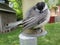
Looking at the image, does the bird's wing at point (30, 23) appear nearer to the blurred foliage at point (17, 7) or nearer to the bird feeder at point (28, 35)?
the bird feeder at point (28, 35)

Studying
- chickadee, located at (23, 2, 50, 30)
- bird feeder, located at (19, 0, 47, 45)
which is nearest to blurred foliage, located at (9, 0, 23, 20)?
bird feeder, located at (19, 0, 47, 45)

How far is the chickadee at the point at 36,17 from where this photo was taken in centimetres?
216

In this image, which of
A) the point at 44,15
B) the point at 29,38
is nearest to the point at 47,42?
the point at 29,38

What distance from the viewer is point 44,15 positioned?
2182mm

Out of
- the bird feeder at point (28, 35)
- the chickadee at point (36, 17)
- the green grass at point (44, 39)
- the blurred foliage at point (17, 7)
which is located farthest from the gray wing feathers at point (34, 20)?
the blurred foliage at point (17, 7)

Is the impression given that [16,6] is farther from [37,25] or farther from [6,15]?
[37,25]

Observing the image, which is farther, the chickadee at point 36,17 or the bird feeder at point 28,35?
the bird feeder at point 28,35

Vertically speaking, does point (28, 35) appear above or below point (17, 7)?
below

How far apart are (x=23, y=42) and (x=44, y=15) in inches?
14.9

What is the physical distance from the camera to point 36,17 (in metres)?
2.16

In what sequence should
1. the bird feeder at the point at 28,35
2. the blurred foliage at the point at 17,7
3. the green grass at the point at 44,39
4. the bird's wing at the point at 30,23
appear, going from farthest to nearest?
1. the blurred foliage at the point at 17,7
2. the green grass at the point at 44,39
3. the bird feeder at the point at 28,35
4. the bird's wing at the point at 30,23

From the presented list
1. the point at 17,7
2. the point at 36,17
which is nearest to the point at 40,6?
the point at 36,17

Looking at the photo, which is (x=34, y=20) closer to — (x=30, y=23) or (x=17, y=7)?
(x=30, y=23)

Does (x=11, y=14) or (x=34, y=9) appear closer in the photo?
(x=34, y=9)
